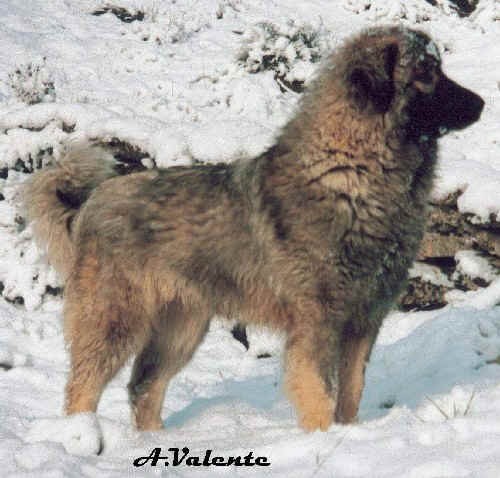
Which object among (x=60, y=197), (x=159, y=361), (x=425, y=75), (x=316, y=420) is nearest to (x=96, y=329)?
(x=159, y=361)

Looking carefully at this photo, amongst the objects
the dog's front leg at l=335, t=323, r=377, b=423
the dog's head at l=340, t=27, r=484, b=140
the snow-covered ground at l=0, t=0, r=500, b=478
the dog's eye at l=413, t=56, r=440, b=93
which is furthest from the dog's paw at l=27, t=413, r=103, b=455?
the dog's eye at l=413, t=56, r=440, b=93

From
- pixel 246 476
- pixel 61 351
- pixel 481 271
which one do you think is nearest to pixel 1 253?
pixel 61 351

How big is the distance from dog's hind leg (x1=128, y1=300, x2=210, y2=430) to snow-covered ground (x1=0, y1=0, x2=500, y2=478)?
24 cm

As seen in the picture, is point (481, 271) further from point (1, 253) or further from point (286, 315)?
point (1, 253)

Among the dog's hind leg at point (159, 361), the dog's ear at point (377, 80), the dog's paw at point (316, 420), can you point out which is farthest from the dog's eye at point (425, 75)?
the dog's hind leg at point (159, 361)

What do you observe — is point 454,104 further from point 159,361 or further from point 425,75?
point 159,361

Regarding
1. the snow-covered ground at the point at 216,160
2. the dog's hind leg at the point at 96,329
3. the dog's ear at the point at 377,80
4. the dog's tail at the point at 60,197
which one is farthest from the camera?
the dog's tail at the point at 60,197

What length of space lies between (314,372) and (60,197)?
2013mm

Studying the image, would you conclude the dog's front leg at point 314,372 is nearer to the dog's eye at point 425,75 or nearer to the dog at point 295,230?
the dog at point 295,230

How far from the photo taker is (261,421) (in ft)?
14.8

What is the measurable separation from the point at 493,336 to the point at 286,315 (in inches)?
75.2

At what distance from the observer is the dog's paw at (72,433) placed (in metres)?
3.11

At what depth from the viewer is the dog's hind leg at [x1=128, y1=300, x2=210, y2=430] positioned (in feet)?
15.9

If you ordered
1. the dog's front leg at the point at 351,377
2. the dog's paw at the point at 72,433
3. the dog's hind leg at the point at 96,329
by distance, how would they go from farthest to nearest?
the dog's hind leg at the point at 96,329 < the dog's front leg at the point at 351,377 < the dog's paw at the point at 72,433
